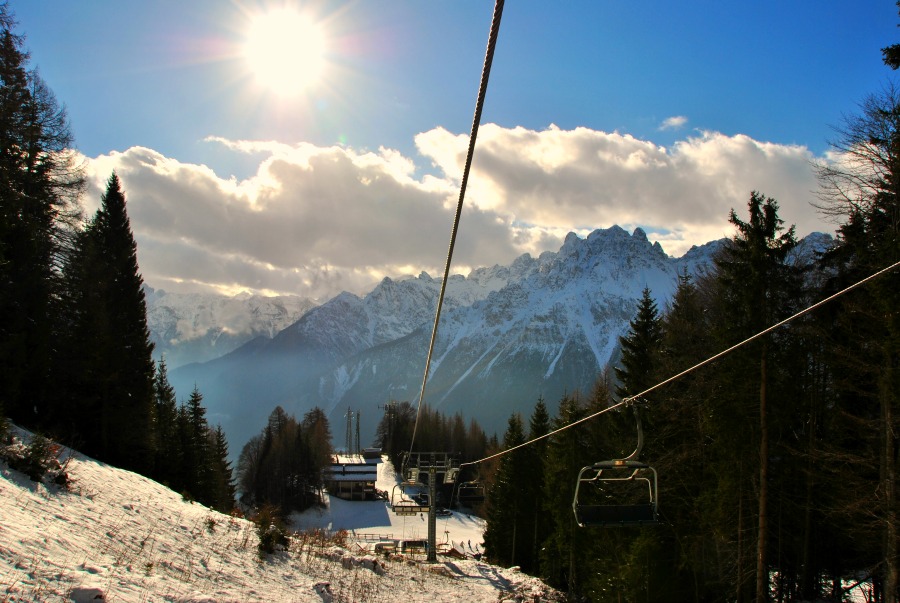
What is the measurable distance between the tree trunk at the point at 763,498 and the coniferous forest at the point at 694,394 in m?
0.05

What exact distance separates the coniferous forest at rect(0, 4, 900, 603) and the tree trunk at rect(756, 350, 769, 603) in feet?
0.15

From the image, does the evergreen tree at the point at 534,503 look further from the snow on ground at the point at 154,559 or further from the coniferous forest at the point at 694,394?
the snow on ground at the point at 154,559

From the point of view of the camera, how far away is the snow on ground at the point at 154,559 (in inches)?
302

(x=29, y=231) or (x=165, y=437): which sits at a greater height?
(x=29, y=231)

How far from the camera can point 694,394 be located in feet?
57.4

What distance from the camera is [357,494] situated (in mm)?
70562

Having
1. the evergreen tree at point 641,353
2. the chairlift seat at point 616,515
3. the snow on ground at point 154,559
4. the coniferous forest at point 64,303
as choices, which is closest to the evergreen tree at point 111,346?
the coniferous forest at point 64,303

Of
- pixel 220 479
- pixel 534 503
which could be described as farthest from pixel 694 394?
pixel 220 479

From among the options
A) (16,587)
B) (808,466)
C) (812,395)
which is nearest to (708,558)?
(808,466)

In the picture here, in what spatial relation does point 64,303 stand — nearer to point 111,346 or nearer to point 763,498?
point 111,346

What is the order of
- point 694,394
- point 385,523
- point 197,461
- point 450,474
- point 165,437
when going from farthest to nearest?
1. point 385,523
2. point 197,461
3. point 165,437
4. point 450,474
5. point 694,394

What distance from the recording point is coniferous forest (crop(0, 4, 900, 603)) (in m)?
12.2

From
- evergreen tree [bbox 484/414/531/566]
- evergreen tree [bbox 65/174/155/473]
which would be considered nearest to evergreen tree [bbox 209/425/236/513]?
evergreen tree [bbox 65/174/155/473]

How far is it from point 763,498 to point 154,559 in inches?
520
